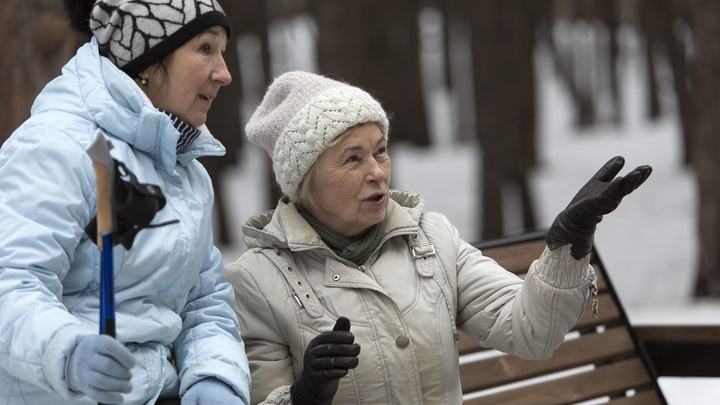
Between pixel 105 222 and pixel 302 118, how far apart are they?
1.00 metres

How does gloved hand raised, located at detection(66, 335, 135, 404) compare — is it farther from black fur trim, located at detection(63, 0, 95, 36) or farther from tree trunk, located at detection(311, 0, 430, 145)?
tree trunk, located at detection(311, 0, 430, 145)

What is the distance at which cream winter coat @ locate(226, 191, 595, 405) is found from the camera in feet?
8.64

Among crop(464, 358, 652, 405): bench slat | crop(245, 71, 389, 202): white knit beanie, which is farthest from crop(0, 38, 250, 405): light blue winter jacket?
crop(464, 358, 652, 405): bench slat

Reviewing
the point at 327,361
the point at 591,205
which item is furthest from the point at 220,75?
the point at 591,205

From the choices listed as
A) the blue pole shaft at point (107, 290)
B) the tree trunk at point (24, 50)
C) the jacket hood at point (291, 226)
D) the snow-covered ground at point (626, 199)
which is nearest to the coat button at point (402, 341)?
the jacket hood at point (291, 226)

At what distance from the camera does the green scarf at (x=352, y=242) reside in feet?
9.30

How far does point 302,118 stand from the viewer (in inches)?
109

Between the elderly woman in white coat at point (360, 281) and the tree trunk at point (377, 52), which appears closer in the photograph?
the elderly woman in white coat at point (360, 281)

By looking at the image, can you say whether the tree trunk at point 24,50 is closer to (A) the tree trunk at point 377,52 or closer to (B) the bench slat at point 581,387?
(A) the tree trunk at point 377,52

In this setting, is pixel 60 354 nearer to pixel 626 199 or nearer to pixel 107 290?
pixel 107 290

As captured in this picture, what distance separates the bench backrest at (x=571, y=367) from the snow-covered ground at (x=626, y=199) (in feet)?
2.50

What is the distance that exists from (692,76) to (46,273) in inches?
308

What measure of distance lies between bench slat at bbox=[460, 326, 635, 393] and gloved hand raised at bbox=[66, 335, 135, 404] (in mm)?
1827

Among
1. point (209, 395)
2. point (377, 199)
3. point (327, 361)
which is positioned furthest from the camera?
point (377, 199)
